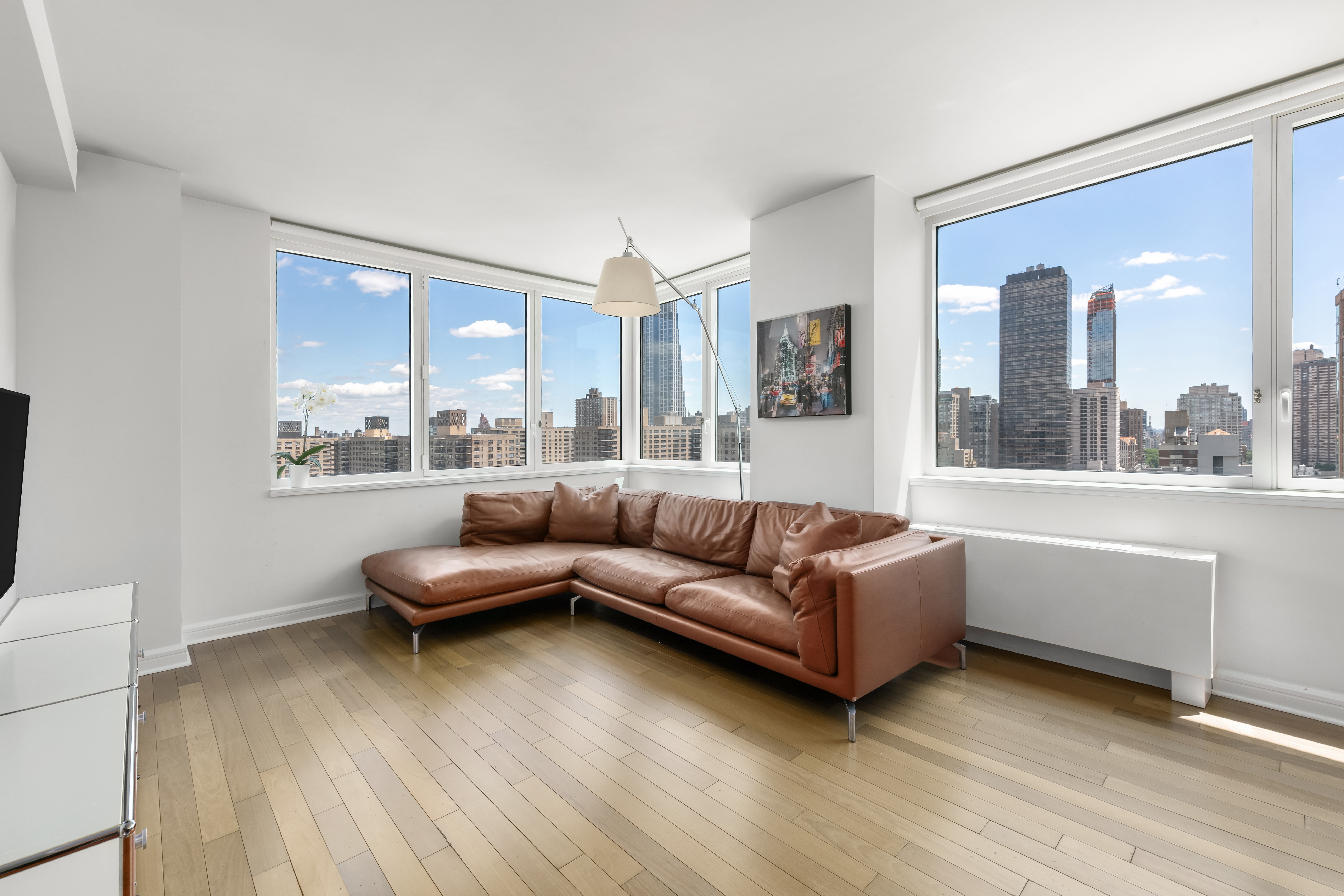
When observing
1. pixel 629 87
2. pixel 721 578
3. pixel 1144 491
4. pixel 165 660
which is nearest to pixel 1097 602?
pixel 1144 491

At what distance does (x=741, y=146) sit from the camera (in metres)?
3.04

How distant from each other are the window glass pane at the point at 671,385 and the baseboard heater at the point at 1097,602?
99.4 inches

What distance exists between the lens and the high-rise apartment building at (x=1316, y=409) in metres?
2.51

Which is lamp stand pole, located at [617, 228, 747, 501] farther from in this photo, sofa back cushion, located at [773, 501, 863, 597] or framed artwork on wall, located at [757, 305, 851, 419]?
sofa back cushion, located at [773, 501, 863, 597]

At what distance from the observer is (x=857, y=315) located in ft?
11.5

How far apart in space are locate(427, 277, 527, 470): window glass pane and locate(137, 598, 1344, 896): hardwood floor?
2.20 metres

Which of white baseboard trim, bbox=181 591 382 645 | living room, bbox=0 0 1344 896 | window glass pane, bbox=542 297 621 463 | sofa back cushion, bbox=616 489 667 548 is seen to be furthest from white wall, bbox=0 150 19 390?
sofa back cushion, bbox=616 489 667 548

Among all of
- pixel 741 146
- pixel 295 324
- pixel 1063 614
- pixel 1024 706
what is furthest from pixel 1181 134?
pixel 295 324

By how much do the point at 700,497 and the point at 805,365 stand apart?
146 cm

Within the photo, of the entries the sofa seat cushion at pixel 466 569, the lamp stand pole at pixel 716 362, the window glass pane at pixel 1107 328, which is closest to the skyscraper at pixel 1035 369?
the window glass pane at pixel 1107 328

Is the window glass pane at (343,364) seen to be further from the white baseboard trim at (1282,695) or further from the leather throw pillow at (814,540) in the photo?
the white baseboard trim at (1282,695)

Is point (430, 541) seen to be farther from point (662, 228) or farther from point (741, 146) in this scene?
point (741, 146)

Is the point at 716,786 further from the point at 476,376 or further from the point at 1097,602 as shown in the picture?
the point at 476,376

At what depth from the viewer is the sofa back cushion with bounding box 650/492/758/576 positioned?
3.81 meters
